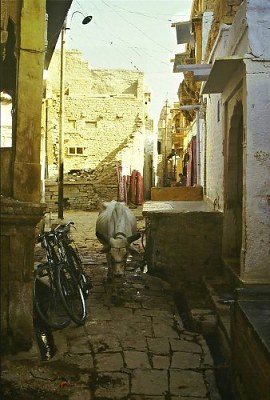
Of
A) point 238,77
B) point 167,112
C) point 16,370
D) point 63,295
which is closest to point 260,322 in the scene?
point 16,370

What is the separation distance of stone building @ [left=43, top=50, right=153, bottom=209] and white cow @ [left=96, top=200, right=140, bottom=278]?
1511 cm

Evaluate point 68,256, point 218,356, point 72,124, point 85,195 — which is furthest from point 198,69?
point 72,124

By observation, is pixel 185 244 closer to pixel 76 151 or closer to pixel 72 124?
pixel 76 151

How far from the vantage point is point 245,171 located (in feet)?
20.0

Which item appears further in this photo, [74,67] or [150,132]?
[150,132]

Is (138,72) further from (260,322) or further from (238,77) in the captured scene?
(260,322)

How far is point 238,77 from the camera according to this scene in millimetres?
6688

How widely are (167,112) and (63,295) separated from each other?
162 feet

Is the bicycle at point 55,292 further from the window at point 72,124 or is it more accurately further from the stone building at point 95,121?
the window at point 72,124

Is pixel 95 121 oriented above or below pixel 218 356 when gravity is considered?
above

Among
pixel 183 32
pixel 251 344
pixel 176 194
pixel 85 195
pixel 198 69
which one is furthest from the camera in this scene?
pixel 85 195

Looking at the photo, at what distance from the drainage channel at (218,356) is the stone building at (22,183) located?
7.09ft

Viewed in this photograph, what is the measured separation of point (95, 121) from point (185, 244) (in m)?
20.5

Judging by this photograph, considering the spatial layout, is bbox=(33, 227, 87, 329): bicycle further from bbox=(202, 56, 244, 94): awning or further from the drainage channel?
bbox=(202, 56, 244, 94): awning
